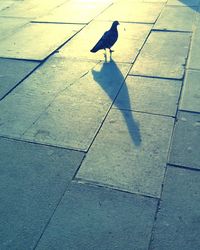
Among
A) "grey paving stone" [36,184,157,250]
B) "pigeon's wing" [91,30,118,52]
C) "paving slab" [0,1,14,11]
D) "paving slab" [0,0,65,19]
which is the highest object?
"pigeon's wing" [91,30,118,52]

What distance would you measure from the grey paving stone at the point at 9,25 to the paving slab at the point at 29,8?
471mm

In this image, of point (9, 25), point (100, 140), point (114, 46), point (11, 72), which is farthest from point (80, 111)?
point (9, 25)

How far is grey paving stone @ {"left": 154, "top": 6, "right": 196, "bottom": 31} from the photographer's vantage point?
331 inches

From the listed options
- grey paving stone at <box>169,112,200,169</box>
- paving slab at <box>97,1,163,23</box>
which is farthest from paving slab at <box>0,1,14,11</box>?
grey paving stone at <box>169,112,200,169</box>

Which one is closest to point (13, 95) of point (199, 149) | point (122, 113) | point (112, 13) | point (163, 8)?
point (122, 113)

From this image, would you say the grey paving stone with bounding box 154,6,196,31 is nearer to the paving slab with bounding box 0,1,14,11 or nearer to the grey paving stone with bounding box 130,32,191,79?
the grey paving stone with bounding box 130,32,191,79

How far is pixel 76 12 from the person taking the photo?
398 inches

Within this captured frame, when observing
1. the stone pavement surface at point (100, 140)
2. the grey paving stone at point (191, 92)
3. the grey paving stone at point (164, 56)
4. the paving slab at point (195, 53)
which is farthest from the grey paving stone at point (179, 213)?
the paving slab at point (195, 53)

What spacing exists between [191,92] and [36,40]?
4.76 meters

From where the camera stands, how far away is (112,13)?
977cm

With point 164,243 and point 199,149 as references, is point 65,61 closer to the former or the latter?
point 199,149

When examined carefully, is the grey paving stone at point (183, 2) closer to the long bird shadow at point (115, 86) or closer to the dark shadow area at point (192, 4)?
the dark shadow area at point (192, 4)

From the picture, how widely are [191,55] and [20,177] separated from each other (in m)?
4.96

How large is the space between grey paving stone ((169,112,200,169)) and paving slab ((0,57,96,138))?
7.85 feet
